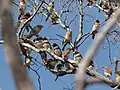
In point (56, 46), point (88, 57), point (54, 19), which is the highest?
point (88, 57)

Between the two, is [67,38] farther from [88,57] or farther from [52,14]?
[88,57]

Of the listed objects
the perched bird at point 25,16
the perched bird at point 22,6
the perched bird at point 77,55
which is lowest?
the perched bird at point 77,55

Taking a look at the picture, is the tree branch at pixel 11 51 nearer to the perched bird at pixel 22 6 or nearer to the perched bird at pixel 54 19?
the perched bird at pixel 22 6

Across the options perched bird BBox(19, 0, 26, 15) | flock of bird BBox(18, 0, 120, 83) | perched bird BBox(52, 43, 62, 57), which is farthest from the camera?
perched bird BBox(19, 0, 26, 15)

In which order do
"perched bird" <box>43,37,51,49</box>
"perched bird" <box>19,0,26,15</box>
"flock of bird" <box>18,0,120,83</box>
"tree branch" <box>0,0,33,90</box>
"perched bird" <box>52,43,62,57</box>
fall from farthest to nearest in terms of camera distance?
"perched bird" <box>19,0,26,15</box>
"perched bird" <box>43,37,51,49</box>
"perched bird" <box>52,43,62,57</box>
"flock of bird" <box>18,0,120,83</box>
"tree branch" <box>0,0,33,90</box>

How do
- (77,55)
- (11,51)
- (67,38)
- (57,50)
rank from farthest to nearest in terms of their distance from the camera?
(67,38), (57,50), (77,55), (11,51)

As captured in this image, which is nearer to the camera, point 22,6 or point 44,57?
point 44,57

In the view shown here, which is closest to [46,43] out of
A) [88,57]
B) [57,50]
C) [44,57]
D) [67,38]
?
[57,50]

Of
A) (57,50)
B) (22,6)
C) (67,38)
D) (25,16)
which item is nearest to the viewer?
(57,50)

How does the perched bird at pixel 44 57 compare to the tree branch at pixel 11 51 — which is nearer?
the tree branch at pixel 11 51

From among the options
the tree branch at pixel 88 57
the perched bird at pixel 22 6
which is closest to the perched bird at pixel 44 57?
the perched bird at pixel 22 6

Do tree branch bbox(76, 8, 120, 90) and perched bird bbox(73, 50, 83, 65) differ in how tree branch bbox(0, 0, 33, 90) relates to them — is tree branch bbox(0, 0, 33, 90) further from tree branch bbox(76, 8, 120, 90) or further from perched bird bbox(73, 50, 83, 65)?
perched bird bbox(73, 50, 83, 65)

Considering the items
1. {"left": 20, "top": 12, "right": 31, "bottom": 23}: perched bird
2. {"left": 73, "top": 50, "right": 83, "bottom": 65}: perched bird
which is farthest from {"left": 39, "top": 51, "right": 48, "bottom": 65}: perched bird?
{"left": 20, "top": 12, "right": 31, "bottom": 23}: perched bird

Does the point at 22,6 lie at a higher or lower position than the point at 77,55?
higher
